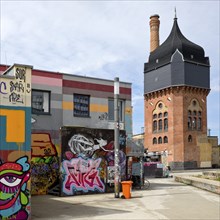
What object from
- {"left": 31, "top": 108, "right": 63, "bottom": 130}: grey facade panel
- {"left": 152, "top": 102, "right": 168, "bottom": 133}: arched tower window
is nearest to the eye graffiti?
{"left": 31, "top": 108, "right": 63, "bottom": 130}: grey facade panel

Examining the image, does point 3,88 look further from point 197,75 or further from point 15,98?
point 197,75

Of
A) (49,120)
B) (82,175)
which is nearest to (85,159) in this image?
(82,175)

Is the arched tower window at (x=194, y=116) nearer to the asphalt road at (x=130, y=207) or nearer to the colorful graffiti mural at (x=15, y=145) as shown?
the asphalt road at (x=130, y=207)

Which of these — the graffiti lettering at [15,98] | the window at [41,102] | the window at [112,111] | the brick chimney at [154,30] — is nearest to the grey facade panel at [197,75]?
the brick chimney at [154,30]

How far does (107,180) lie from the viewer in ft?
67.7

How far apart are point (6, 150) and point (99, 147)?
931 centimetres

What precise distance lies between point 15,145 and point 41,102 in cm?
1050

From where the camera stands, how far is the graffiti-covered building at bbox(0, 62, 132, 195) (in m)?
19.6

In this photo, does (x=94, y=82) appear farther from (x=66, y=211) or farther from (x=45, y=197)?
(x=66, y=211)

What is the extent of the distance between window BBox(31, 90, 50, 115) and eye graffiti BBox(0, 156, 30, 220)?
394 inches

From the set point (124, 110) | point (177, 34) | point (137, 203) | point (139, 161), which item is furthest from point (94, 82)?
point (177, 34)

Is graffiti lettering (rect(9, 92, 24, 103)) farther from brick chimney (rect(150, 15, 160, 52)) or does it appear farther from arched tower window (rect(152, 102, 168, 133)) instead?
brick chimney (rect(150, 15, 160, 52))

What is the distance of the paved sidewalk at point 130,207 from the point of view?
13289mm

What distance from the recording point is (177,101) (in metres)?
60.0
